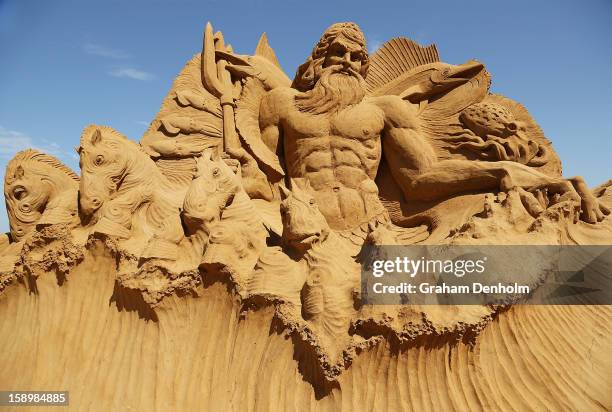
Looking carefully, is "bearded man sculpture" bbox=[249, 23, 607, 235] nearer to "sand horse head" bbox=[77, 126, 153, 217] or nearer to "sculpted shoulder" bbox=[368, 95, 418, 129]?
"sculpted shoulder" bbox=[368, 95, 418, 129]

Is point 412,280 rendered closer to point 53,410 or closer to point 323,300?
point 323,300

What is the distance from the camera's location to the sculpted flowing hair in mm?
3971

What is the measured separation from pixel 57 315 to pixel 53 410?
0.56m

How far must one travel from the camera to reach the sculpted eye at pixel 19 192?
355cm

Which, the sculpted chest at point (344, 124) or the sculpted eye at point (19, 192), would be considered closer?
the sculpted eye at point (19, 192)

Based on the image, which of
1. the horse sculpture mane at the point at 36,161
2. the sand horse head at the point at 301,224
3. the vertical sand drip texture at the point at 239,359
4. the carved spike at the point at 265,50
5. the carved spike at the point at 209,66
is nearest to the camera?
the vertical sand drip texture at the point at 239,359

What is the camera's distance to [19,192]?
11.7 ft

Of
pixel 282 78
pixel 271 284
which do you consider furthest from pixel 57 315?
pixel 282 78

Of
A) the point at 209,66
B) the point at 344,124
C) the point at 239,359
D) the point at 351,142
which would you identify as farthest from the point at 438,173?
the point at 209,66

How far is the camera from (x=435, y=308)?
265 cm

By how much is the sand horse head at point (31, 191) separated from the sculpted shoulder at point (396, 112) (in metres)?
2.33

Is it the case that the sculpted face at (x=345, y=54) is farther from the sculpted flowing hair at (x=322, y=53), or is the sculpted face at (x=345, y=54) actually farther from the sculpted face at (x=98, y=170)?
the sculpted face at (x=98, y=170)

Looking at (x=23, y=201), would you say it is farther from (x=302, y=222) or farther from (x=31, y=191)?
(x=302, y=222)

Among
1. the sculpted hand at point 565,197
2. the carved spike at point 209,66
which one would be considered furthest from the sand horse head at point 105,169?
the sculpted hand at point 565,197
